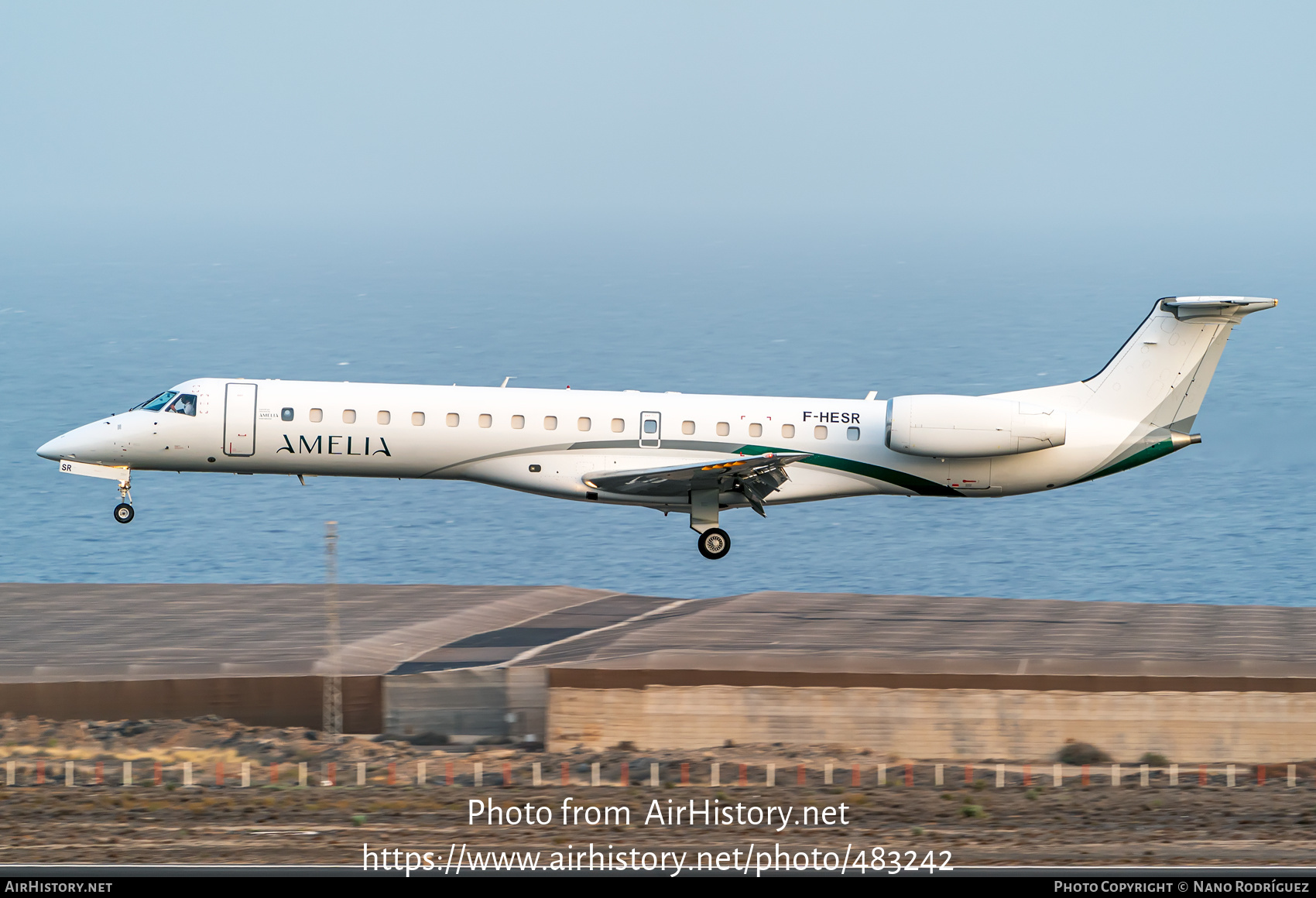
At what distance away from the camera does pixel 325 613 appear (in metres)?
40.2

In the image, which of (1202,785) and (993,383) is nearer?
(1202,785)

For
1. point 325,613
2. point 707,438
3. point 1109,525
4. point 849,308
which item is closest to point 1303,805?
point 707,438

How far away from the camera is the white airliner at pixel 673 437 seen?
34.5m

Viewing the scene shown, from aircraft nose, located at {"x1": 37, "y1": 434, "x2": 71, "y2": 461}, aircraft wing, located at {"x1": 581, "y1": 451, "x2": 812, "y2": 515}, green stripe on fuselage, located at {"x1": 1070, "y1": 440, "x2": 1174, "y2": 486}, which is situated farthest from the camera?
green stripe on fuselage, located at {"x1": 1070, "y1": 440, "x2": 1174, "y2": 486}

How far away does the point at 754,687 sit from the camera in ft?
100

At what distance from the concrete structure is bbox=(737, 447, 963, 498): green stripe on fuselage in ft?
10.6

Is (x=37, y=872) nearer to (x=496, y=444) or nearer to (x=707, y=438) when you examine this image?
(x=496, y=444)

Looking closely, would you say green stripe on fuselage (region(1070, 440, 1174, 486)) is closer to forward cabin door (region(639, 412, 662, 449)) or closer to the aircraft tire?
the aircraft tire

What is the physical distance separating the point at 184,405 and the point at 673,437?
10456mm

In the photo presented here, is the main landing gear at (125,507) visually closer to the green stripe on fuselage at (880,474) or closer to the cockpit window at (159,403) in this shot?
the cockpit window at (159,403)

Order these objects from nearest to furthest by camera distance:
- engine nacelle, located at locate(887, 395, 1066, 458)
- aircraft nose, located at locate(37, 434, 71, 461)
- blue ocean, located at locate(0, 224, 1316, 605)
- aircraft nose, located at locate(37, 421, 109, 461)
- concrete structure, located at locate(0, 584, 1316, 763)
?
concrete structure, located at locate(0, 584, 1316, 763) < engine nacelle, located at locate(887, 395, 1066, 458) < aircraft nose, located at locate(37, 421, 109, 461) < aircraft nose, located at locate(37, 434, 71, 461) < blue ocean, located at locate(0, 224, 1316, 605)

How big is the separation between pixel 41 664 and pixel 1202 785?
74.1 feet

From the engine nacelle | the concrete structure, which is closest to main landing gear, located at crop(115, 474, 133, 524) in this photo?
the concrete structure

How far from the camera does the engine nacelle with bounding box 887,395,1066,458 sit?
34844mm
